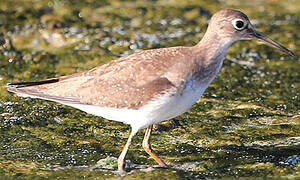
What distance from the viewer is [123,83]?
6324 millimetres

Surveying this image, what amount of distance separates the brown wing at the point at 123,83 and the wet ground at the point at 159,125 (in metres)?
0.78

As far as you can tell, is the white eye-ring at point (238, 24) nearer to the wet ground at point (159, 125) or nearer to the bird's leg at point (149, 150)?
the wet ground at point (159, 125)

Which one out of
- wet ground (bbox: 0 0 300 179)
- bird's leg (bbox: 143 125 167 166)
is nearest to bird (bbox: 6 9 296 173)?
bird's leg (bbox: 143 125 167 166)

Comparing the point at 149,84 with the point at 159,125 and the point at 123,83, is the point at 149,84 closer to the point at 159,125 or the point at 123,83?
the point at 123,83

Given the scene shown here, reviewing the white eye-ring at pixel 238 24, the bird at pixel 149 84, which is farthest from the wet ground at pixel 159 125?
the white eye-ring at pixel 238 24

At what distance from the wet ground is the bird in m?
0.65

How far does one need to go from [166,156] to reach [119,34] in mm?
5253

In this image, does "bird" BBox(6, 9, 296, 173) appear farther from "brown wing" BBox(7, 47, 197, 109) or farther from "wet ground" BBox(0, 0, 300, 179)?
"wet ground" BBox(0, 0, 300, 179)

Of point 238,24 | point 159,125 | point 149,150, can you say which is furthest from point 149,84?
point 159,125

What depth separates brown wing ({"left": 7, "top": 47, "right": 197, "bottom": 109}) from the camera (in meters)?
6.16

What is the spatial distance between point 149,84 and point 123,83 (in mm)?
373

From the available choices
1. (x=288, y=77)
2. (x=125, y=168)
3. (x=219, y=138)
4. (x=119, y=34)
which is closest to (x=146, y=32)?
(x=119, y=34)

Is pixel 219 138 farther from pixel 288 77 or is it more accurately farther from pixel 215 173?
pixel 288 77

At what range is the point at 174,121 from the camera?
7.88 metres
